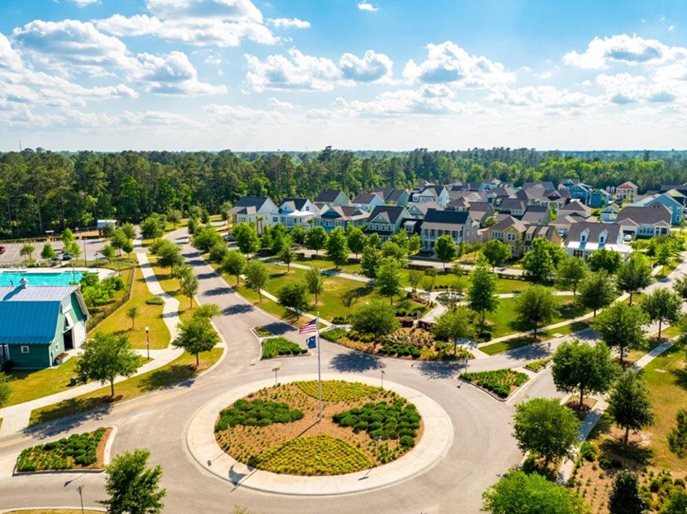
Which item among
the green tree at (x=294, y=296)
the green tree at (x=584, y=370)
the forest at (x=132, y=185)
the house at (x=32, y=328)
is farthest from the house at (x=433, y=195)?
the house at (x=32, y=328)

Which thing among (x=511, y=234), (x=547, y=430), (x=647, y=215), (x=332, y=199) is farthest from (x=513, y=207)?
(x=547, y=430)

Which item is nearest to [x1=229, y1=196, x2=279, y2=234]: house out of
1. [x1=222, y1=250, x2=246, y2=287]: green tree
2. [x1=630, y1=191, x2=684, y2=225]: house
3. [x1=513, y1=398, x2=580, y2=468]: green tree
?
[x1=222, y1=250, x2=246, y2=287]: green tree

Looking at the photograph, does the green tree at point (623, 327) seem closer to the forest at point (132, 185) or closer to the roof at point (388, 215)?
the roof at point (388, 215)

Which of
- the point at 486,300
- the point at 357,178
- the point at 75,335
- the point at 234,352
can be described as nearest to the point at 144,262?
the point at 75,335

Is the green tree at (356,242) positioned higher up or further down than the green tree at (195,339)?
higher up

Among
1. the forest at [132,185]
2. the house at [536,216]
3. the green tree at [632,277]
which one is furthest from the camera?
the forest at [132,185]

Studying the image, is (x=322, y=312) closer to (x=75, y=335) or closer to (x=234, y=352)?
(x=234, y=352)

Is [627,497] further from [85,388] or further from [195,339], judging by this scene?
[85,388]
